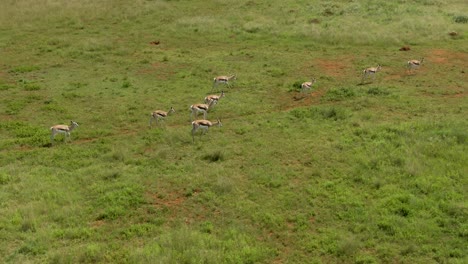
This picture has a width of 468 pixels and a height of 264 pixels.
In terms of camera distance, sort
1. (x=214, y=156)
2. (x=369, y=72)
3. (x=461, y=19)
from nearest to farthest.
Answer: (x=214, y=156) → (x=369, y=72) → (x=461, y=19)

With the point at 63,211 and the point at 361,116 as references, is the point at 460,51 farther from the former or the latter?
the point at 63,211

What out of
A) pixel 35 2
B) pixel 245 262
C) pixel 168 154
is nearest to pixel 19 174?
pixel 168 154

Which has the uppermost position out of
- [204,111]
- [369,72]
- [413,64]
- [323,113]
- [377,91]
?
[204,111]

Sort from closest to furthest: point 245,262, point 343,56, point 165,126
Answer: point 245,262 < point 165,126 < point 343,56

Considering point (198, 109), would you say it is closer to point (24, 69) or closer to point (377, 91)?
point (377, 91)

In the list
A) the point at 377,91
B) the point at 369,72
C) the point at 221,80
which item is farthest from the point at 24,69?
the point at 377,91

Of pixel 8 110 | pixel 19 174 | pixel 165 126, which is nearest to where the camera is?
pixel 19 174

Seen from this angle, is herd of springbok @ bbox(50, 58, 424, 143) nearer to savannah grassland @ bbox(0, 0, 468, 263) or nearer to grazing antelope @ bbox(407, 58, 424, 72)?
grazing antelope @ bbox(407, 58, 424, 72)

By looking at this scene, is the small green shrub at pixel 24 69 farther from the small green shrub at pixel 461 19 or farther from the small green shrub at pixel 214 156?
the small green shrub at pixel 461 19

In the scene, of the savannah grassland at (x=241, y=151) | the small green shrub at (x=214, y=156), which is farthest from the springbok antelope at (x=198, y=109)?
the small green shrub at (x=214, y=156)
